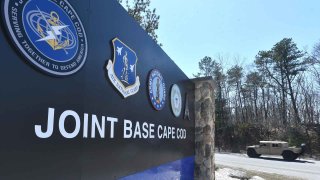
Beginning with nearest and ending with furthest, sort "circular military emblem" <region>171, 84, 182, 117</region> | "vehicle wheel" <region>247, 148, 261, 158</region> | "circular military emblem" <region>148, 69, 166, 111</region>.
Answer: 1. "circular military emblem" <region>148, 69, 166, 111</region>
2. "circular military emblem" <region>171, 84, 182, 117</region>
3. "vehicle wheel" <region>247, 148, 261, 158</region>

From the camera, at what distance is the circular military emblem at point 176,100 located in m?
4.98

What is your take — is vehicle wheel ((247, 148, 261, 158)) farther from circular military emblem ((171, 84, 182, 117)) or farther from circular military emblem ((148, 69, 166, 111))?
circular military emblem ((148, 69, 166, 111))

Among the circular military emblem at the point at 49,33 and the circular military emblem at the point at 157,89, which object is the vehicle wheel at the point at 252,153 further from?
the circular military emblem at the point at 49,33

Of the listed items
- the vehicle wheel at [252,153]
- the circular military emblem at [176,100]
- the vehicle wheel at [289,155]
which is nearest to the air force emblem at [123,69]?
the circular military emblem at [176,100]

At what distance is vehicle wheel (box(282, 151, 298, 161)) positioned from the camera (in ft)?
68.2

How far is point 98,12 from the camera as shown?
267cm

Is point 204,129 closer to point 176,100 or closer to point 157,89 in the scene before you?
point 176,100

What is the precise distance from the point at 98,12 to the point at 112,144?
3.99ft

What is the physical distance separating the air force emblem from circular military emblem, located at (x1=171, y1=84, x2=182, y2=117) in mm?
1555

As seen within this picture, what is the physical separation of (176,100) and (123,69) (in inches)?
87.2

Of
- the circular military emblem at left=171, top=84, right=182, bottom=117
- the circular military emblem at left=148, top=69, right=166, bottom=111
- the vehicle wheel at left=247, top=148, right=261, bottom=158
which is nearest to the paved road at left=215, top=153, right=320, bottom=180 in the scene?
the vehicle wheel at left=247, top=148, right=261, bottom=158

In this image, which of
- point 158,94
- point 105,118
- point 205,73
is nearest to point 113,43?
point 105,118

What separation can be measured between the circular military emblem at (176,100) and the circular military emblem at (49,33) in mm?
2768

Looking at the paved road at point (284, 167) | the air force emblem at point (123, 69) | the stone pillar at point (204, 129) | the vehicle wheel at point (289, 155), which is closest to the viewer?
the air force emblem at point (123, 69)
